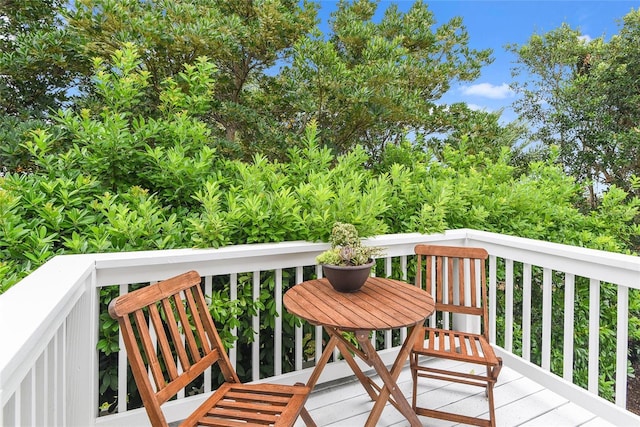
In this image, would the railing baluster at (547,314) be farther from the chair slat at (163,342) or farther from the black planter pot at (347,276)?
the chair slat at (163,342)

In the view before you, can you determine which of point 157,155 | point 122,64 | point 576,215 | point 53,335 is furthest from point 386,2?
point 53,335

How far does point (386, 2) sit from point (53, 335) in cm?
818

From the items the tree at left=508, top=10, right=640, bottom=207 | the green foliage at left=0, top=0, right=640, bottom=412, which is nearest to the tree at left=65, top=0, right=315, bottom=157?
the green foliage at left=0, top=0, right=640, bottom=412

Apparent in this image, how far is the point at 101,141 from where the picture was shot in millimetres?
2814

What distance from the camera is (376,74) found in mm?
5312

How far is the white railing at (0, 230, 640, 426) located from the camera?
102cm

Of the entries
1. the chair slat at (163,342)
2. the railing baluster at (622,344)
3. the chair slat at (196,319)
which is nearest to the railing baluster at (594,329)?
the railing baluster at (622,344)

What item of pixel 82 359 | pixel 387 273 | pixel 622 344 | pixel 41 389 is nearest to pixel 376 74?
pixel 387 273

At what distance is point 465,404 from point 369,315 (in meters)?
1.20

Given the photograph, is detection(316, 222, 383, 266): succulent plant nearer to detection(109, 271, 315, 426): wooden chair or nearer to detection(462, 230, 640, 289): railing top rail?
detection(109, 271, 315, 426): wooden chair

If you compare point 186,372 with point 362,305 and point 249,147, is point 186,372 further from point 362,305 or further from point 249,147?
point 249,147

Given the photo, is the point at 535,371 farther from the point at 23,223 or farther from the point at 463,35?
the point at 463,35

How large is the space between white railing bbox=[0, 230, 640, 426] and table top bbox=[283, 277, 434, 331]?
422mm

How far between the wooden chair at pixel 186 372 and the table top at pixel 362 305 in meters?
0.37
